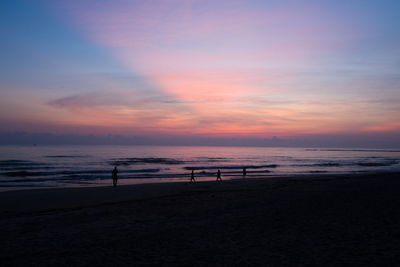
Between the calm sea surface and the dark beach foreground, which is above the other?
the dark beach foreground

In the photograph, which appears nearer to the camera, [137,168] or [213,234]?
[213,234]

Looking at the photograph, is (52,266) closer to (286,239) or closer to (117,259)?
(117,259)

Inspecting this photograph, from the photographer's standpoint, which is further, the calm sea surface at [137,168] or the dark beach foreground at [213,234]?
the calm sea surface at [137,168]

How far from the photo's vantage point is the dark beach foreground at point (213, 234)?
6777 millimetres

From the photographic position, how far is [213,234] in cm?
892

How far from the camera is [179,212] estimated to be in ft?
41.1

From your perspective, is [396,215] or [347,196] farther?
[347,196]

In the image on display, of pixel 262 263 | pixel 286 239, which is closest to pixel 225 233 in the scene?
pixel 286 239

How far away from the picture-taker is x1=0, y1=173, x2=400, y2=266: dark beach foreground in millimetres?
6777

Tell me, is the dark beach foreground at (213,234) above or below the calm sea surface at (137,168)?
above

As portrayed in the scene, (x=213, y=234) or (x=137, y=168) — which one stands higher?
(x=213, y=234)

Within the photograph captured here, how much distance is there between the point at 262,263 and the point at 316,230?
3369mm

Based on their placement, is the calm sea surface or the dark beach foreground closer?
the dark beach foreground

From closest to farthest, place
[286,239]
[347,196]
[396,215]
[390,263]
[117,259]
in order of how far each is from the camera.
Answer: [390,263] < [117,259] < [286,239] < [396,215] < [347,196]
